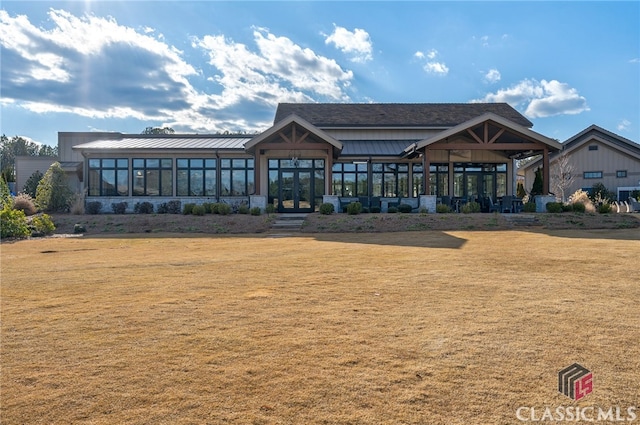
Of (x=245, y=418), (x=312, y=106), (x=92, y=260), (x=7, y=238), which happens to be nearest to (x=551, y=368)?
(x=245, y=418)

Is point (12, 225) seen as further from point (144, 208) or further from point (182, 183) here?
point (182, 183)

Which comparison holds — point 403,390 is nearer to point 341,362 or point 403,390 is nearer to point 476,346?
point 341,362

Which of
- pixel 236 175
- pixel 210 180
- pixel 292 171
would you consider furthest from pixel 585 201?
pixel 210 180

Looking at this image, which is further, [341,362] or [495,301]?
[495,301]

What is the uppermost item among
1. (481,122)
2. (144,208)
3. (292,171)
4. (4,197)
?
(481,122)

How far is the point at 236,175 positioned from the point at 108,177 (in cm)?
730

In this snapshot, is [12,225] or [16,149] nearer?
[12,225]

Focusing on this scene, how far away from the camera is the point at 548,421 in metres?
2.63

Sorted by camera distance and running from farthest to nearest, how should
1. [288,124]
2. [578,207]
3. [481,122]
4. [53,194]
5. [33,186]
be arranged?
[33,186], [53,194], [288,124], [481,122], [578,207]

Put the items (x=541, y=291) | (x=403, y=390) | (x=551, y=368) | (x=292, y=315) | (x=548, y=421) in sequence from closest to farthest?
(x=548, y=421), (x=403, y=390), (x=551, y=368), (x=292, y=315), (x=541, y=291)

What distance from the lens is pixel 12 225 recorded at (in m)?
15.0

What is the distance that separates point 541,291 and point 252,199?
16138 millimetres

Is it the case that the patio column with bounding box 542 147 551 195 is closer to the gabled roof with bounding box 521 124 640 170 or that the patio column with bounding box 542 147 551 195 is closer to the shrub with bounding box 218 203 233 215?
the gabled roof with bounding box 521 124 640 170

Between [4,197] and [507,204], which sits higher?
[4,197]
